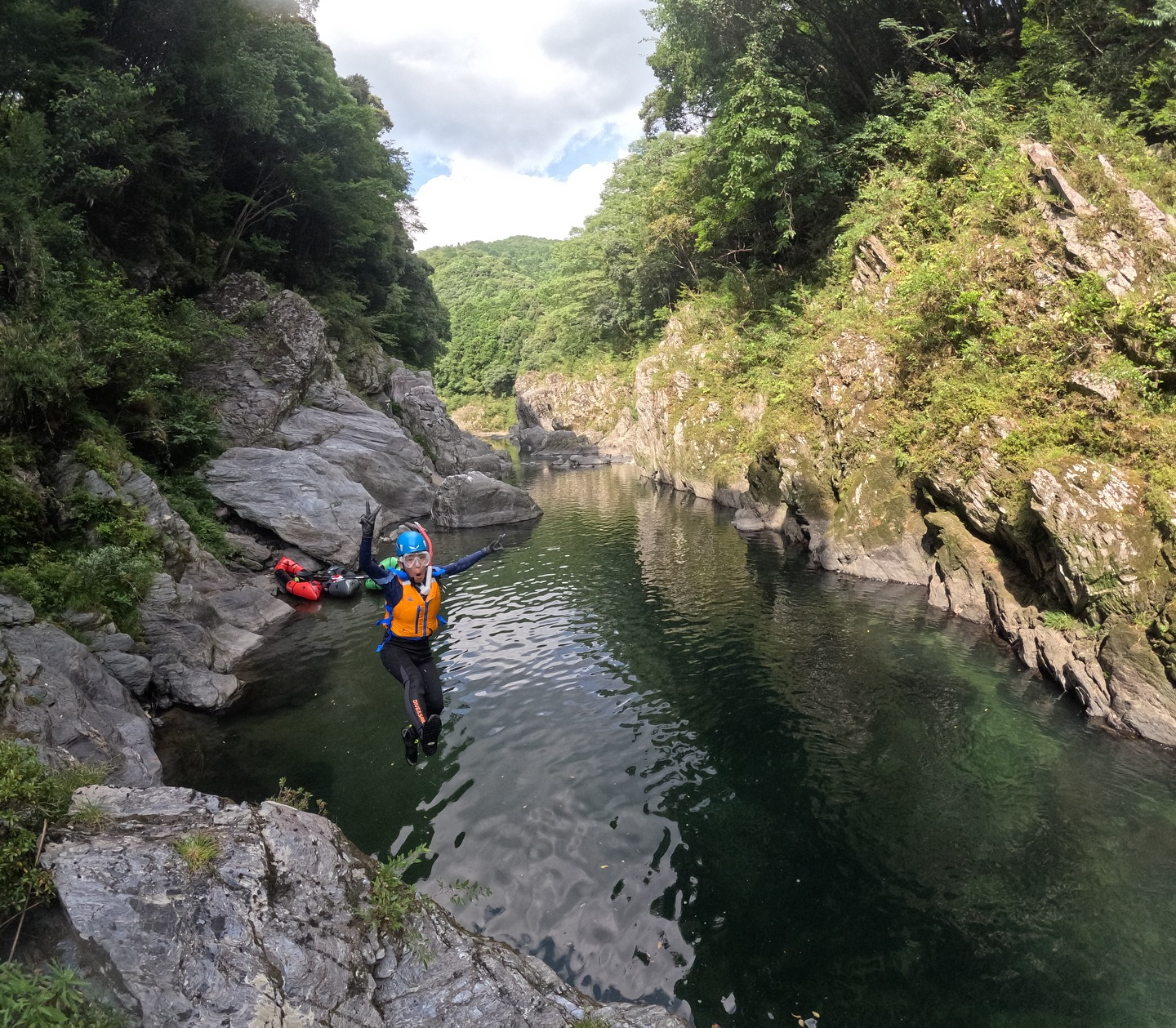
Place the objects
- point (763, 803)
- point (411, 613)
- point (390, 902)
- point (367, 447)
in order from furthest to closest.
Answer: point (367, 447) → point (763, 803) → point (411, 613) → point (390, 902)

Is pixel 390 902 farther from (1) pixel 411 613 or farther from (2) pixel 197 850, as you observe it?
(1) pixel 411 613

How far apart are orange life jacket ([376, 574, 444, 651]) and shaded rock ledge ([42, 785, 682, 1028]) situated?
2.69 m

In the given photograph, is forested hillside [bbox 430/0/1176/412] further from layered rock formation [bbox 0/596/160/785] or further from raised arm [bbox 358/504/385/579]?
layered rock formation [bbox 0/596/160/785]

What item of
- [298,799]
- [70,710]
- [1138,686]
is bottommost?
[298,799]

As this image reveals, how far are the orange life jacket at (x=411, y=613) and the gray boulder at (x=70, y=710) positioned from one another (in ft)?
12.9

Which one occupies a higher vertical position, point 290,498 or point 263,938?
point 290,498

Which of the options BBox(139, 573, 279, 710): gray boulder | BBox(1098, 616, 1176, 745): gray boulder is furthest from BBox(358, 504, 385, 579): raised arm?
BBox(1098, 616, 1176, 745): gray boulder

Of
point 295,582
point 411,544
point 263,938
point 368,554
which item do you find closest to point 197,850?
point 263,938

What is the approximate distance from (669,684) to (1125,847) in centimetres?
711

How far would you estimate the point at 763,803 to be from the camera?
902cm

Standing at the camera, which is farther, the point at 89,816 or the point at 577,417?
the point at 577,417

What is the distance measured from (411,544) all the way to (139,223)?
22.8m

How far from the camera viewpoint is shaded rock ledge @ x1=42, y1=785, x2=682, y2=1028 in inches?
168

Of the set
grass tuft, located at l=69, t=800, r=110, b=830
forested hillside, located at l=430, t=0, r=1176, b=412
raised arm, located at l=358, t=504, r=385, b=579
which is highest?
forested hillside, located at l=430, t=0, r=1176, b=412
